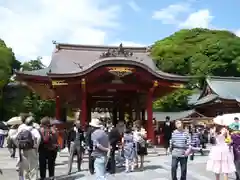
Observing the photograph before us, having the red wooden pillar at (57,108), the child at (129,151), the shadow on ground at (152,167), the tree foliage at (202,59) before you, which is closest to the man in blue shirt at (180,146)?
the child at (129,151)

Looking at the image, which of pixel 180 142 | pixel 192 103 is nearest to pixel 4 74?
pixel 192 103

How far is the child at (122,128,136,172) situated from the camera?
13.0m

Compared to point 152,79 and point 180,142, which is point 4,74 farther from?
point 180,142

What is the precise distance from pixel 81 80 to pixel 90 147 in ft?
22.0

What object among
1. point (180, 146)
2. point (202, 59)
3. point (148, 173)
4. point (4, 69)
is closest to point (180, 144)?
point (180, 146)

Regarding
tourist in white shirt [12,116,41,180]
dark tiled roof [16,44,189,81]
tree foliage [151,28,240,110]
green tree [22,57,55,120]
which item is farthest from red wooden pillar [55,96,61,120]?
tree foliage [151,28,240,110]

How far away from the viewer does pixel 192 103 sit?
44.0 meters

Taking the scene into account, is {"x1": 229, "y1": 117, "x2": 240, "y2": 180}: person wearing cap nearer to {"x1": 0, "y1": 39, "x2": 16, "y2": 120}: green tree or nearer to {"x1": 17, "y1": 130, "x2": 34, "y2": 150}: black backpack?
{"x1": 17, "y1": 130, "x2": 34, "y2": 150}: black backpack

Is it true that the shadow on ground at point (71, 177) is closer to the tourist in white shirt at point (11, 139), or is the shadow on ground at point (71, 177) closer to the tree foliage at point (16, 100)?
the tourist in white shirt at point (11, 139)

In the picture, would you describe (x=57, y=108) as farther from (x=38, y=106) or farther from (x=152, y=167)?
(x=38, y=106)

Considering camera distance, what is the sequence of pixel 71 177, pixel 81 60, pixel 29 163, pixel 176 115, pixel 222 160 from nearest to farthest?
1. pixel 222 160
2. pixel 29 163
3. pixel 71 177
4. pixel 81 60
5. pixel 176 115

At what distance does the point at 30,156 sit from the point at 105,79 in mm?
10744

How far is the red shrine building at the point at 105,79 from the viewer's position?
18.4 metres

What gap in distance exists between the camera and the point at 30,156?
9922mm
